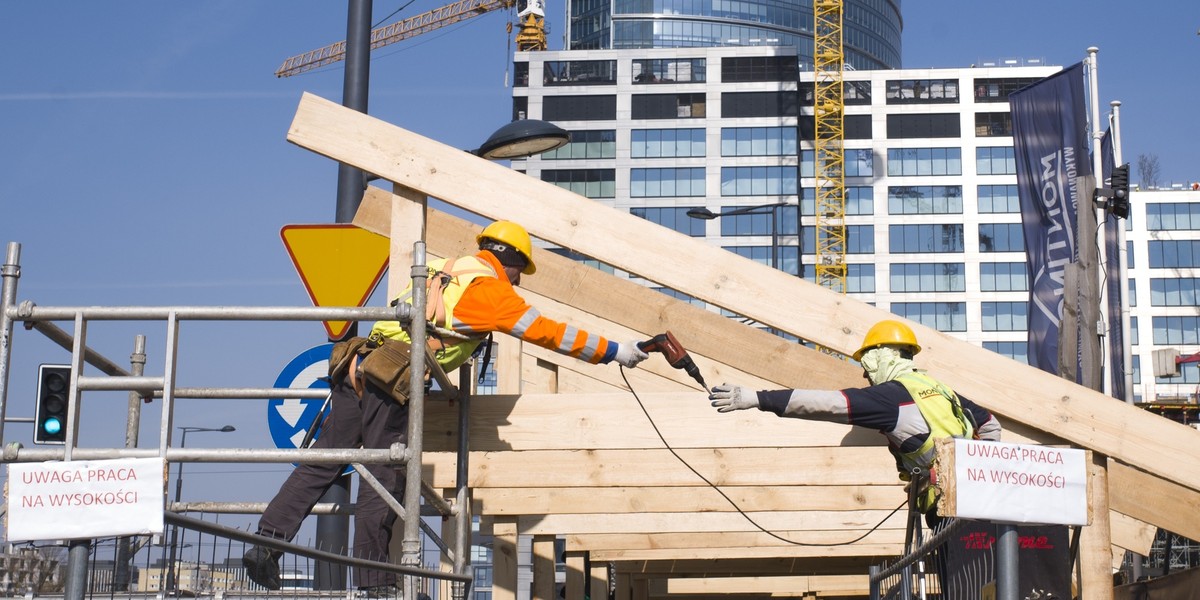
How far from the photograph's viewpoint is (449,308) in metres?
6.42

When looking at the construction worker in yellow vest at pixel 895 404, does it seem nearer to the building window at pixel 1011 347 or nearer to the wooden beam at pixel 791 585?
the wooden beam at pixel 791 585

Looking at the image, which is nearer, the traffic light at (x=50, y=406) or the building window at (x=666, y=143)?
the traffic light at (x=50, y=406)

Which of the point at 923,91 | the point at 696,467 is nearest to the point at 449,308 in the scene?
the point at 696,467

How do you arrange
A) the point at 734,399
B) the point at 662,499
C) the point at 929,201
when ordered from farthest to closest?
the point at 929,201
the point at 662,499
the point at 734,399

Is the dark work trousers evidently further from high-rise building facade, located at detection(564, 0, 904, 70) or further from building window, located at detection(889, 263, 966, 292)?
high-rise building facade, located at detection(564, 0, 904, 70)

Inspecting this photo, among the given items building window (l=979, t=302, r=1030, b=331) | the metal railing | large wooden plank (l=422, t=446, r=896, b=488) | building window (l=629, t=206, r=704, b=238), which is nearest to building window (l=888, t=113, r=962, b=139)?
building window (l=979, t=302, r=1030, b=331)

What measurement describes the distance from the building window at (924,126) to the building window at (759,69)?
7437 mm

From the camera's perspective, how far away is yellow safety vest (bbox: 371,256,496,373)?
6.42 m

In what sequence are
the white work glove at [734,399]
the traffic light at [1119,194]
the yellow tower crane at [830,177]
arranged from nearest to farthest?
the white work glove at [734,399] < the traffic light at [1119,194] < the yellow tower crane at [830,177]

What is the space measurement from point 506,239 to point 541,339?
80cm

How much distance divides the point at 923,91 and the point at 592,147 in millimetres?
19857

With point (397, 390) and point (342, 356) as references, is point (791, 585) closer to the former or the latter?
point (342, 356)

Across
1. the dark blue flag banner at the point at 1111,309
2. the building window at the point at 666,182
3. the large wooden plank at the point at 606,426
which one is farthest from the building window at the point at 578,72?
the large wooden plank at the point at 606,426

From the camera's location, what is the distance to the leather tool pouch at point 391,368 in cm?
639
